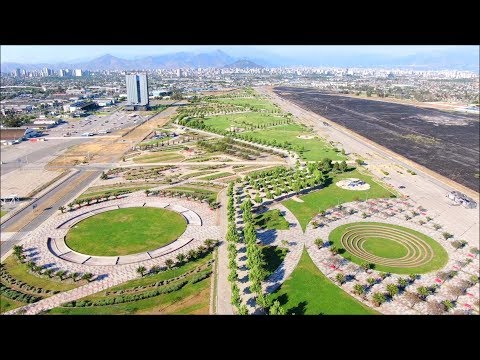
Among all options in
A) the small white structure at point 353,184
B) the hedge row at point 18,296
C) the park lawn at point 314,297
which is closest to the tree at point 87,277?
the hedge row at point 18,296

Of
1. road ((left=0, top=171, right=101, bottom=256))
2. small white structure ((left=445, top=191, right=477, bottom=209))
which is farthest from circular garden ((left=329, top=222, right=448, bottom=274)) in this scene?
road ((left=0, top=171, right=101, bottom=256))

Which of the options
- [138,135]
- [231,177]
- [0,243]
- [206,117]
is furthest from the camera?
[206,117]

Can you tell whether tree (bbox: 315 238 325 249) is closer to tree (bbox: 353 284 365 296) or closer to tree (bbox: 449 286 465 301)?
A: tree (bbox: 353 284 365 296)

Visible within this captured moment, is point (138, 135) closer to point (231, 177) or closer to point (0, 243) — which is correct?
point (231, 177)

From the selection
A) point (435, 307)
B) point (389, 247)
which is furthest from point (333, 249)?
point (435, 307)

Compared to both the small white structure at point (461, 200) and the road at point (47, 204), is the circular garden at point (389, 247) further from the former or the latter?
the road at point (47, 204)
